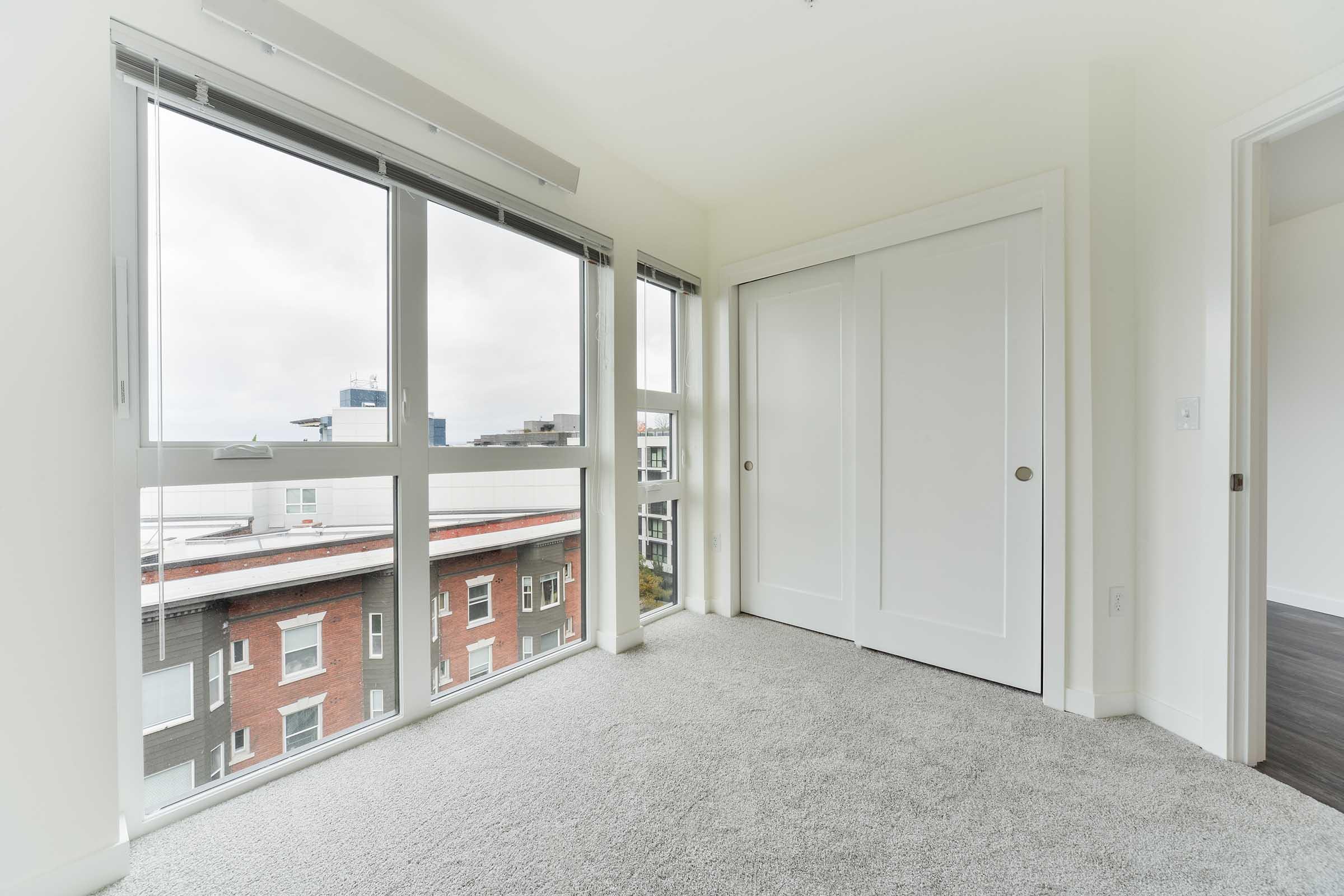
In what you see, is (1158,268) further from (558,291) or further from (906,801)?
(558,291)

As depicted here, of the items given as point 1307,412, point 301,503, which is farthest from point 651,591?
point 1307,412

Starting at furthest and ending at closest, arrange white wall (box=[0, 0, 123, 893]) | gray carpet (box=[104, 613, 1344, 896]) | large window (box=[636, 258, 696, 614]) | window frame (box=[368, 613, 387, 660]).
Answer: large window (box=[636, 258, 696, 614]) < window frame (box=[368, 613, 387, 660]) < gray carpet (box=[104, 613, 1344, 896]) < white wall (box=[0, 0, 123, 893])

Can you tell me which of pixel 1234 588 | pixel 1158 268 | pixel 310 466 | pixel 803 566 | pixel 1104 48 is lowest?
pixel 803 566

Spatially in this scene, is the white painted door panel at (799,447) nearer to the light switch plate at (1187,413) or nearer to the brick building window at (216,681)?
the light switch plate at (1187,413)

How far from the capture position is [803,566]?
9.96 ft

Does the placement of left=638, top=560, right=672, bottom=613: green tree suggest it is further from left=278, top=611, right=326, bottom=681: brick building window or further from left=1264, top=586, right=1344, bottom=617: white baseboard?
left=1264, top=586, right=1344, bottom=617: white baseboard

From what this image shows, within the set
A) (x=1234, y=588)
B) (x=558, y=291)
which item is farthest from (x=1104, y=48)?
(x=558, y=291)

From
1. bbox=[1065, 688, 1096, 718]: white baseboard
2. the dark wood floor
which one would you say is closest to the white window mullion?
bbox=[1065, 688, 1096, 718]: white baseboard

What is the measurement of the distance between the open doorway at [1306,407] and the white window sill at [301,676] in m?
4.04

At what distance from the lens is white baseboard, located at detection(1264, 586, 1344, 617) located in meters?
3.12

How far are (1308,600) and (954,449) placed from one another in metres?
2.96

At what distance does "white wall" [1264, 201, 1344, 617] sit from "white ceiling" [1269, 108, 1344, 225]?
6.8 inches

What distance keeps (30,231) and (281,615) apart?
1165mm

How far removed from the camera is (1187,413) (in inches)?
73.3
